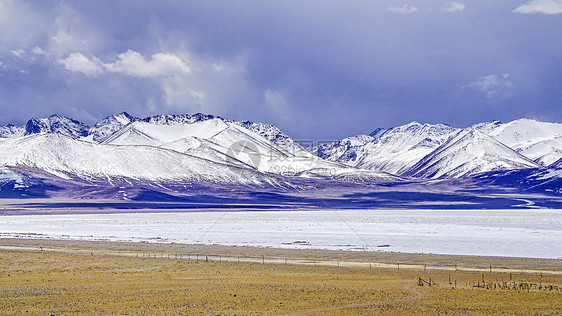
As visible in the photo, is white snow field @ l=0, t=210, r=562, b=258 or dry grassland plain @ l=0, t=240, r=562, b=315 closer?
dry grassland plain @ l=0, t=240, r=562, b=315

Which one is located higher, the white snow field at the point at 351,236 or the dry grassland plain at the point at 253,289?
the white snow field at the point at 351,236

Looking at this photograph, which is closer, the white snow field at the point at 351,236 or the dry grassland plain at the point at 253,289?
the dry grassland plain at the point at 253,289

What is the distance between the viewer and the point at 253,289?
123ft

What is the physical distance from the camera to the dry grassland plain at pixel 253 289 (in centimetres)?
3139

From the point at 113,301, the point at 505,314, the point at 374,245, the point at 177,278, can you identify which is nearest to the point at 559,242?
the point at 374,245

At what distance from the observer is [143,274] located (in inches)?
1716

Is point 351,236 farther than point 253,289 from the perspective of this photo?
Yes

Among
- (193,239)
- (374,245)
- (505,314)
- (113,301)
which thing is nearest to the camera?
(505,314)

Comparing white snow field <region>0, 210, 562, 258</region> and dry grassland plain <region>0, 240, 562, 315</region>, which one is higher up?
white snow field <region>0, 210, 562, 258</region>

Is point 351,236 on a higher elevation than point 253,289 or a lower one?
higher

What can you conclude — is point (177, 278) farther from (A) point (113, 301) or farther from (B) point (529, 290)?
(B) point (529, 290)

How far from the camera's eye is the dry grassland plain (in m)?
31.4

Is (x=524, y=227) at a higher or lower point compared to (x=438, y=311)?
higher

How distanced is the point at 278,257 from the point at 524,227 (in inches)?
1968
